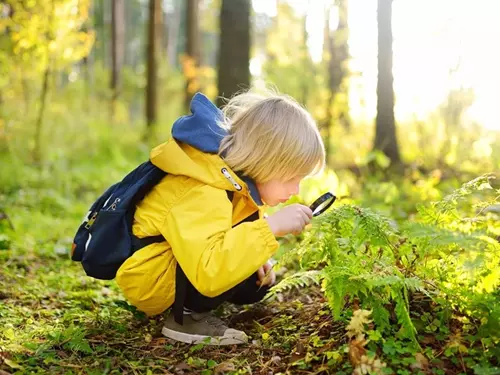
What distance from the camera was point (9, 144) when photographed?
8.59 metres

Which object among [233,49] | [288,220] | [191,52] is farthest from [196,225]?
[191,52]

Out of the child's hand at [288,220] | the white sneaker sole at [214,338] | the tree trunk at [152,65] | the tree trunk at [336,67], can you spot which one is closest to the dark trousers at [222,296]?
the white sneaker sole at [214,338]

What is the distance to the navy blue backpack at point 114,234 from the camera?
2.83 metres

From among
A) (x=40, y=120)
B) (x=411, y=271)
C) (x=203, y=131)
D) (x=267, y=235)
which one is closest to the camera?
(x=267, y=235)

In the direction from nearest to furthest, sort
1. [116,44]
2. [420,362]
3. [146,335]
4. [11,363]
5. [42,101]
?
[420,362], [11,363], [146,335], [42,101], [116,44]

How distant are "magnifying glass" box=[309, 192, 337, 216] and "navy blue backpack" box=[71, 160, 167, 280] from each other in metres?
0.76

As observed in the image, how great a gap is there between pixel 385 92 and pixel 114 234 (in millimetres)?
5442

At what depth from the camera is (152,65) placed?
42.9 feet

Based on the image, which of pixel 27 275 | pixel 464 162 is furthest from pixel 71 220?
pixel 464 162

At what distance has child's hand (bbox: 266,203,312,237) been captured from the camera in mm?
2686

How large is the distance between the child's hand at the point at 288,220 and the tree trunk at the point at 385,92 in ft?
16.4

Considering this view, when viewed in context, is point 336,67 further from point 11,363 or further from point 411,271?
point 11,363

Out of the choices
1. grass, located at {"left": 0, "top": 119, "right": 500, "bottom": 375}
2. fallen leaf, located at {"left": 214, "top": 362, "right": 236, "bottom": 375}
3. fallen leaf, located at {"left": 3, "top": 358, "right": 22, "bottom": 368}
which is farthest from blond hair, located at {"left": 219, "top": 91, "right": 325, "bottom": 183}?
fallen leaf, located at {"left": 3, "top": 358, "right": 22, "bottom": 368}

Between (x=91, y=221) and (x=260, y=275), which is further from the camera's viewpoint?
(x=260, y=275)
